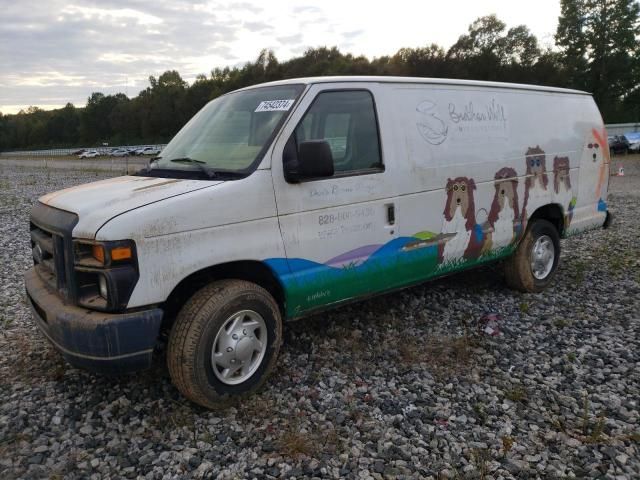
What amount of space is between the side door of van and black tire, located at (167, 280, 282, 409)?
0.31 meters

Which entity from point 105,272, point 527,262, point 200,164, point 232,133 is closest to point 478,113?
point 527,262

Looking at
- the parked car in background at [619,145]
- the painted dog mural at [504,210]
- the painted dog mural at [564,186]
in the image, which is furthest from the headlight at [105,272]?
the parked car in background at [619,145]

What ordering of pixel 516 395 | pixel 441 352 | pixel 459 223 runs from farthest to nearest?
pixel 459 223, pixel 441 352, pixel 516 395

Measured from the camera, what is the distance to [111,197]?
3.38 metres

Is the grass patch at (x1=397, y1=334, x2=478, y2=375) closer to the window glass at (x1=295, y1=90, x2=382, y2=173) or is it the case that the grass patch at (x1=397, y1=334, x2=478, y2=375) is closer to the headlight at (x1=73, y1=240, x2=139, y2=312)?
the window glass at (x1=295, y1=90, x2=382, y2=173)

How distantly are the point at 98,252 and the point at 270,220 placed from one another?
3.68ft

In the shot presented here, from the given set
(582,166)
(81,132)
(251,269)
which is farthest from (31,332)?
(81,132)

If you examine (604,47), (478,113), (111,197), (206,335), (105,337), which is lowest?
(206,335)

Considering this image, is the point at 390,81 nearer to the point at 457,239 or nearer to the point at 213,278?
the point at 457,239

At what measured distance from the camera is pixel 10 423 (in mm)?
3381

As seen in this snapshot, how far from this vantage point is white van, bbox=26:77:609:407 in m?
3.08

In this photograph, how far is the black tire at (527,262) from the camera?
222 inches

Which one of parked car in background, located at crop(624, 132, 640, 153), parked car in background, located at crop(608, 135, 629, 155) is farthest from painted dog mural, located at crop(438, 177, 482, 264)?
parked car in background, located at crop(624, 132, 640, 153)

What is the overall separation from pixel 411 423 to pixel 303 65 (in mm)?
73090
